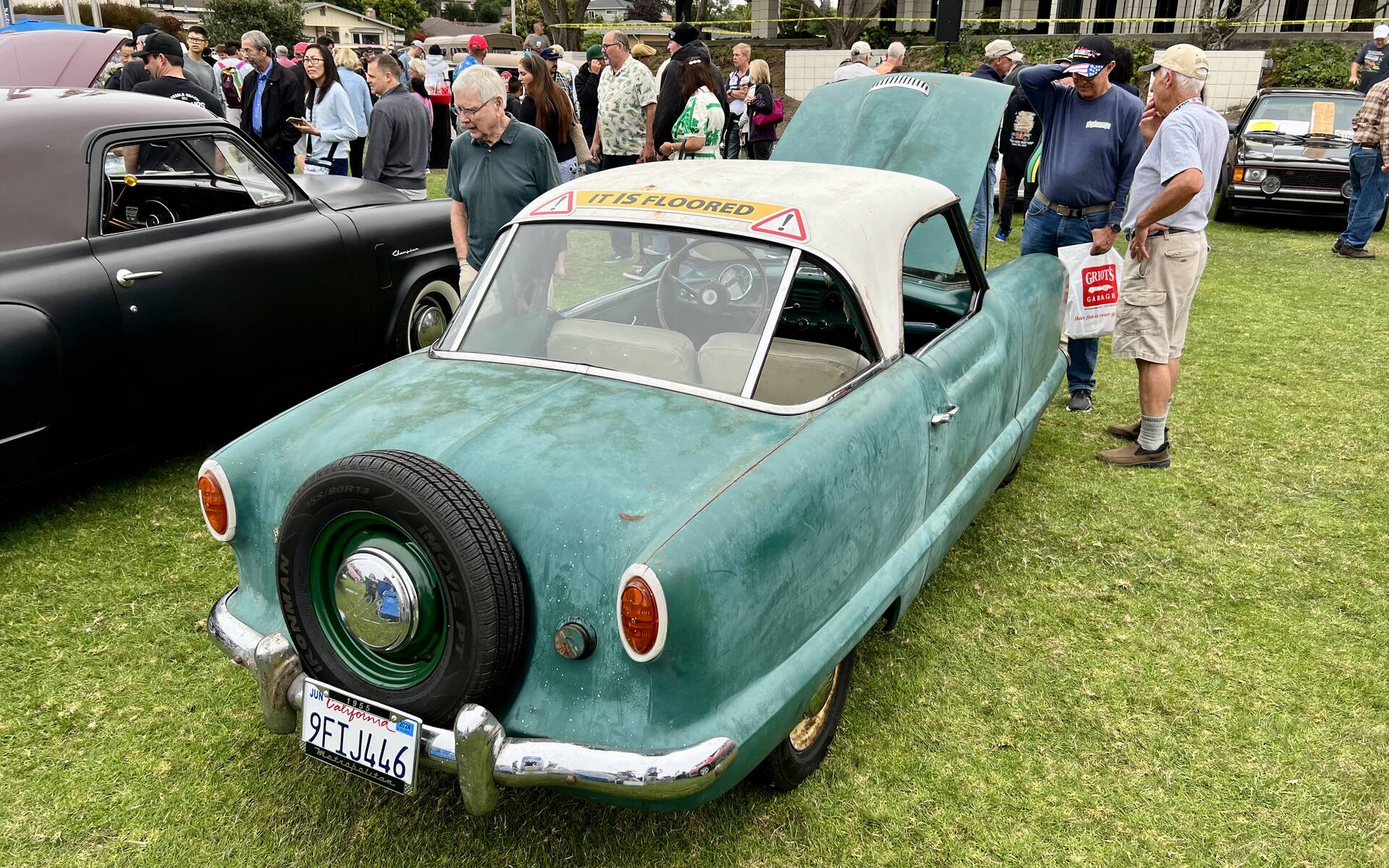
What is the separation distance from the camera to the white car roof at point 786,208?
3.00 meters

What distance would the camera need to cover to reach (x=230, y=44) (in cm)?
1708

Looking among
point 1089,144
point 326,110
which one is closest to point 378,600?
point 1089,144

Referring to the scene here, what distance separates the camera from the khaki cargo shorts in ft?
15.3

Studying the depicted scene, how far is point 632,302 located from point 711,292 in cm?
31

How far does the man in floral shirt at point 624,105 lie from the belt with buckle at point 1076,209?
12.5ft

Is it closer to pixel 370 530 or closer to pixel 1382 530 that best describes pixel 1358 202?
pixel 1382 530

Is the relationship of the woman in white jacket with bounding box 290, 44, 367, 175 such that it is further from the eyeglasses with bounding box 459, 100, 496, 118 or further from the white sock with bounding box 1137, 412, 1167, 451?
the white sock with bounding box 1137, 412, 1167, 451

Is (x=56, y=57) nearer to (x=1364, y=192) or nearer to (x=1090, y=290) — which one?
(x=1090, y=290)

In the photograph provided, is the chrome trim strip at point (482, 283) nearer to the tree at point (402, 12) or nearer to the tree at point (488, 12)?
the tree at point (402, 12)

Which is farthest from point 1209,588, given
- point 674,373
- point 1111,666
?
point 674,373

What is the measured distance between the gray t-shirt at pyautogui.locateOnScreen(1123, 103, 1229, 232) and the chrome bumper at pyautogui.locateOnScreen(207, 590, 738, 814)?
12.0 ft

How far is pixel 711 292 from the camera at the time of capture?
10.6 ft

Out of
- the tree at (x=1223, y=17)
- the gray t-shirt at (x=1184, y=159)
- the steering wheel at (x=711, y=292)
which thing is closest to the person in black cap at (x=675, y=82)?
the gray t-shirt at (x=1184, y=159)

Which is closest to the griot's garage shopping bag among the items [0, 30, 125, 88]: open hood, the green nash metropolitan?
the green nash metropolitan
